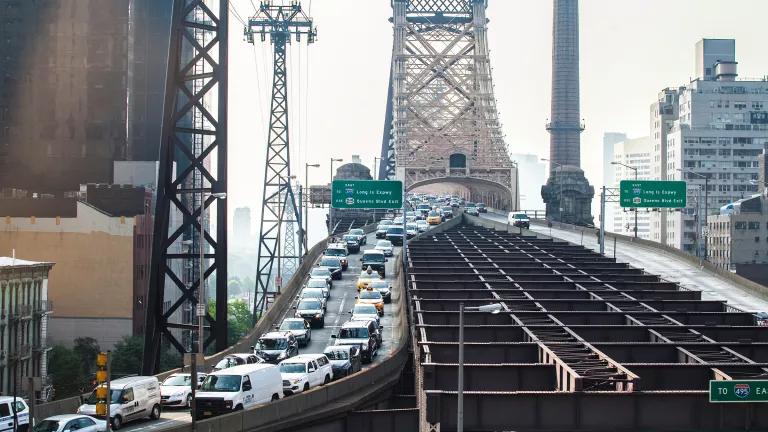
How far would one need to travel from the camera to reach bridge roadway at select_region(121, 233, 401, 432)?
35438 mm

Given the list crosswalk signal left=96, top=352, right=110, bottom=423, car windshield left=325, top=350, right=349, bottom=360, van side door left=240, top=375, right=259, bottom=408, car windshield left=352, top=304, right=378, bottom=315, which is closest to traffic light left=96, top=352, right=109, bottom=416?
crosswalk signal left=96, top=352, right=110, bottom=423

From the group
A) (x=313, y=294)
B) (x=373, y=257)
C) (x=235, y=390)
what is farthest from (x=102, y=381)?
(x=373, y=257)

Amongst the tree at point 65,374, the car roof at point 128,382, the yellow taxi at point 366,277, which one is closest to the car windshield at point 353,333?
the car roof at point 128,382

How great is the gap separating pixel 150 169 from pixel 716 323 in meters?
81.2

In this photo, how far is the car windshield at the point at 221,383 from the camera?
36438 millimetres

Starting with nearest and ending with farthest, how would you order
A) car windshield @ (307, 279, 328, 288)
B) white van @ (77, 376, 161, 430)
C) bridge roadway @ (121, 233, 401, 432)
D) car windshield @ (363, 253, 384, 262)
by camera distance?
white van @ (77, 376, 161, 430), bridge roadway @ (121, 233, 401, 432), car windshield @ (307, 279, 328, 288), car windshield @ (363, 253, 384, 262)

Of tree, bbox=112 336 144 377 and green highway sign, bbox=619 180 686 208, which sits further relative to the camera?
green highway sign, bbox=619 180 686 208

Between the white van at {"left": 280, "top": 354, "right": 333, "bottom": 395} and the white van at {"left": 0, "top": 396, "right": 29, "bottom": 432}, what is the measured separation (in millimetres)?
8679

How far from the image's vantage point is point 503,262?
86375 millimetres

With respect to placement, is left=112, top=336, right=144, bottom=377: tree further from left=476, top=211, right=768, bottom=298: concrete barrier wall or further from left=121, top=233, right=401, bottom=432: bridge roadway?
left=476, top=211, right=768, bottom=298: concrete barrier wall

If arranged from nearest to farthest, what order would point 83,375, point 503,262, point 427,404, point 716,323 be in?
1. point 427,404
2. point 716,323
3. point 503,262
4. point 83,375

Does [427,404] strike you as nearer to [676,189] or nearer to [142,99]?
[676,189]

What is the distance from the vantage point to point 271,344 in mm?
51250

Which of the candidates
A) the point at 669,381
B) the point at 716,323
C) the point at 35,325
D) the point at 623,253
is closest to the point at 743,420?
the point at 669,381
